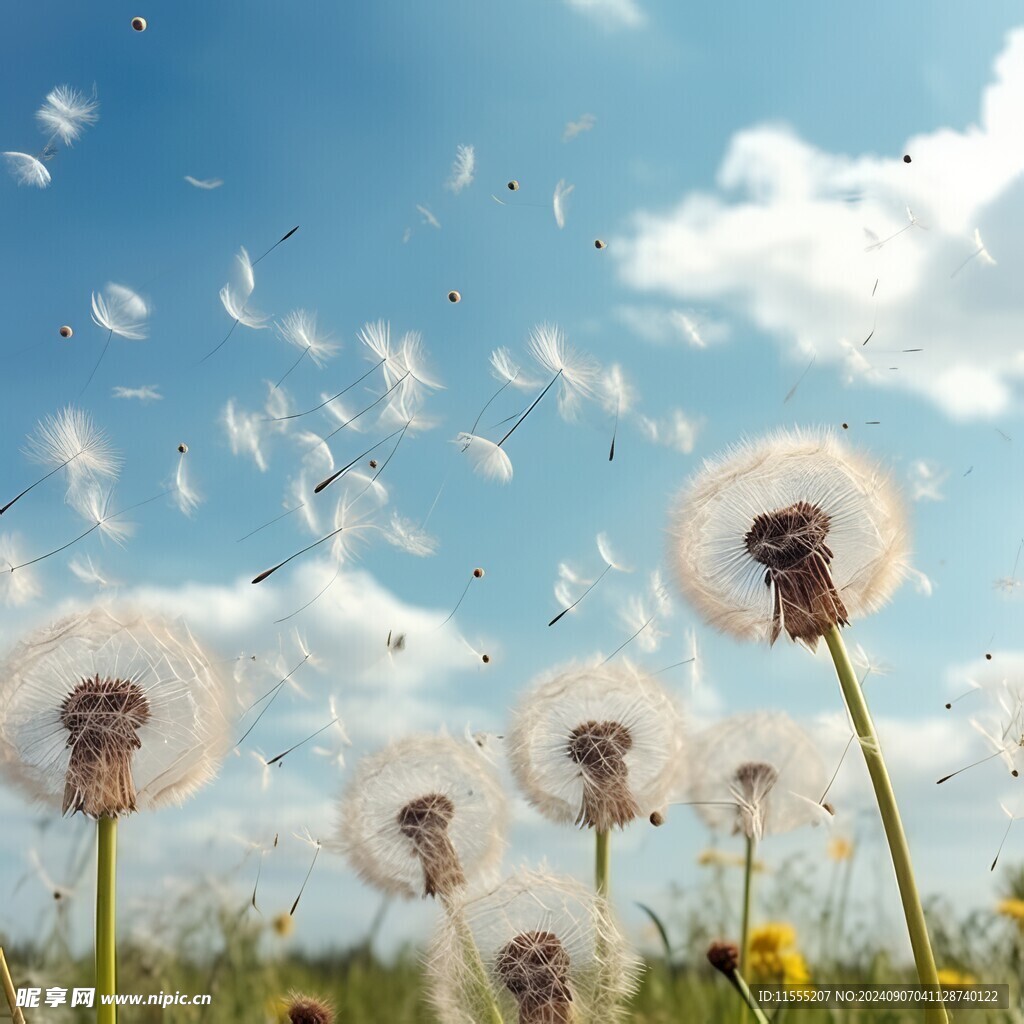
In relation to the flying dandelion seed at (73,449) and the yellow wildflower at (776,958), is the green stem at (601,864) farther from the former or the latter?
the flying dandelion seed at (73,449)

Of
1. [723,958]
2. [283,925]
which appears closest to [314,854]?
[283,925]

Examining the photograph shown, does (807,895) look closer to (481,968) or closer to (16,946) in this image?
(481,968)

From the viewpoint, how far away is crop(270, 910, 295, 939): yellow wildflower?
7.04 feet

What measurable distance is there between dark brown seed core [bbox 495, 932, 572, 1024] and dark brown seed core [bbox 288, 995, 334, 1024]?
46cm

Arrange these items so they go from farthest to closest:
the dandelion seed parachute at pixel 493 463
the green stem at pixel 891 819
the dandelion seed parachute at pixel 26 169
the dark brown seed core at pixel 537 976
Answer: the dandelion seed parachute at pixel 26 169
the dandelion seed parachute at pixel 493 463
the green stem at pixel 891 819
the dark brown seed core at pixel 537 976

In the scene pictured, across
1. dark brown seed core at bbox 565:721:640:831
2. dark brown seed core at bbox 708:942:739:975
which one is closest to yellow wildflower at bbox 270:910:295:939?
dark brown seed core at bbox 565:721:640:831

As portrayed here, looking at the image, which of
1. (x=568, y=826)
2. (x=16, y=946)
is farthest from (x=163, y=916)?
(x=568, y=826)

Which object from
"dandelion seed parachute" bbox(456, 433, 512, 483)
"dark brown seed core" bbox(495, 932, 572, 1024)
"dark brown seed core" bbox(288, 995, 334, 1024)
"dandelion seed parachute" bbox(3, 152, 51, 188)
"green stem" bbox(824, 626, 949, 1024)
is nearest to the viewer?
"dark brown seed core" bbox(495, 932, 572, 1024)

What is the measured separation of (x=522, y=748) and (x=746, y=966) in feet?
2.14

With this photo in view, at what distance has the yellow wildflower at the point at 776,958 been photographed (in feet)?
7.05

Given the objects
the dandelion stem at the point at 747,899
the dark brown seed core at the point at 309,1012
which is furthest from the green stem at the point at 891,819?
Result: the dark brown seed core at the point at 309,1012

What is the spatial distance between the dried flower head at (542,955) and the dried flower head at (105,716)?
67cm

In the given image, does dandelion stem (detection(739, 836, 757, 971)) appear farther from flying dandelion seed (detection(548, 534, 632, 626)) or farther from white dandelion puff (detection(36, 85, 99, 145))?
white dandelion puff (detection(36, 85, 99, 145))

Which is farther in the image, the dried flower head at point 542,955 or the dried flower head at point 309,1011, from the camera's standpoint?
the dried flower head at point 309,1011
